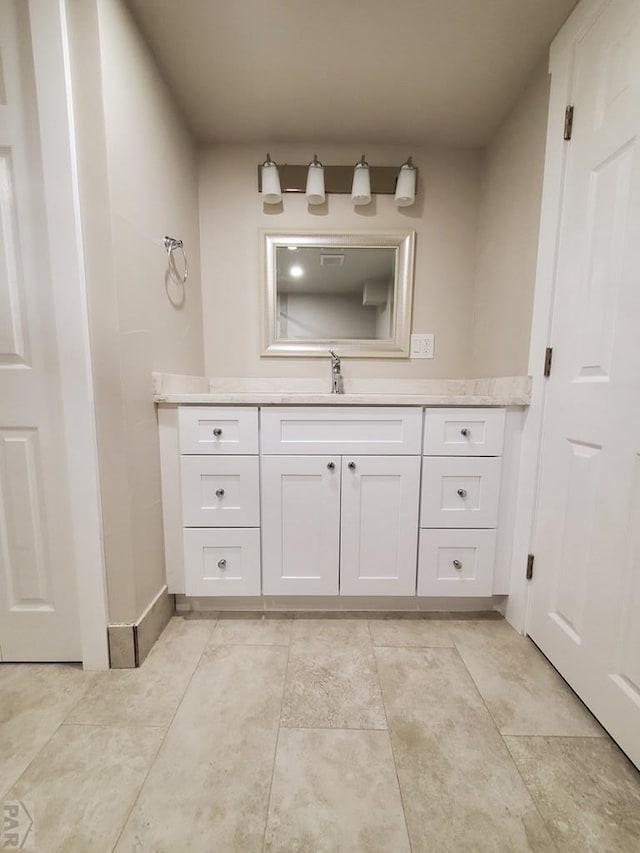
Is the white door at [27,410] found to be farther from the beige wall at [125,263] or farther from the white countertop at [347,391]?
the white countertop at [347,391]

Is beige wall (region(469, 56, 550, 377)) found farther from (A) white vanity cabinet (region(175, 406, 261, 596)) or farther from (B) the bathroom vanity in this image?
(A) white vanity cabinet (region(175, 406, 261, 596))

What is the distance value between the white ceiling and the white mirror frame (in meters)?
0.42

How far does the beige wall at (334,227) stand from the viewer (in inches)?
61.9

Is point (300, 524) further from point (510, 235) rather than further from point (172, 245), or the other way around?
point (510, 235)

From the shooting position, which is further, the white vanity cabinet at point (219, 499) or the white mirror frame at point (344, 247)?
the white mirror frame at point (344, 247)

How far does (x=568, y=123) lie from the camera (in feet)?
3.40

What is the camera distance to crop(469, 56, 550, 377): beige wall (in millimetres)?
1200

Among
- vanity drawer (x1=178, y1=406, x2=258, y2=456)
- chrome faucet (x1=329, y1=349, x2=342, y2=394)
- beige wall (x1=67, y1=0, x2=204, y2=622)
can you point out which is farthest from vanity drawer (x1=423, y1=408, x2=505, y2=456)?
beige wall (x1=67, y1=0, x2=204, y2=622)

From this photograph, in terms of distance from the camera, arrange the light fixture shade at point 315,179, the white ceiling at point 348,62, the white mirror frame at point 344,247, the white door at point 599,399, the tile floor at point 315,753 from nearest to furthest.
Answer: the tile floor at point 315,753 → the white door at point 599,399 → the white ceiling at point 348,62 → the light fixture shade at point 315,179 → the white mirror frame at point 344,247

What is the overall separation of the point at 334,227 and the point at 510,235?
0.77 meters

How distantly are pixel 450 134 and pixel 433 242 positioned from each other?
17.1 inches

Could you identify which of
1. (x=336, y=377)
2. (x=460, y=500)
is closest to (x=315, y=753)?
(x=460, y=500)

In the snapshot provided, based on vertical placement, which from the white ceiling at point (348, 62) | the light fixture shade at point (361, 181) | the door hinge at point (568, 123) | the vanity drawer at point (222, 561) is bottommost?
the vanity drawer at point (222, 561)

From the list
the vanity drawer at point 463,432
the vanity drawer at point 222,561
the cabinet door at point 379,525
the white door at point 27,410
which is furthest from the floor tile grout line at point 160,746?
the vanity drawer at point 463,432
